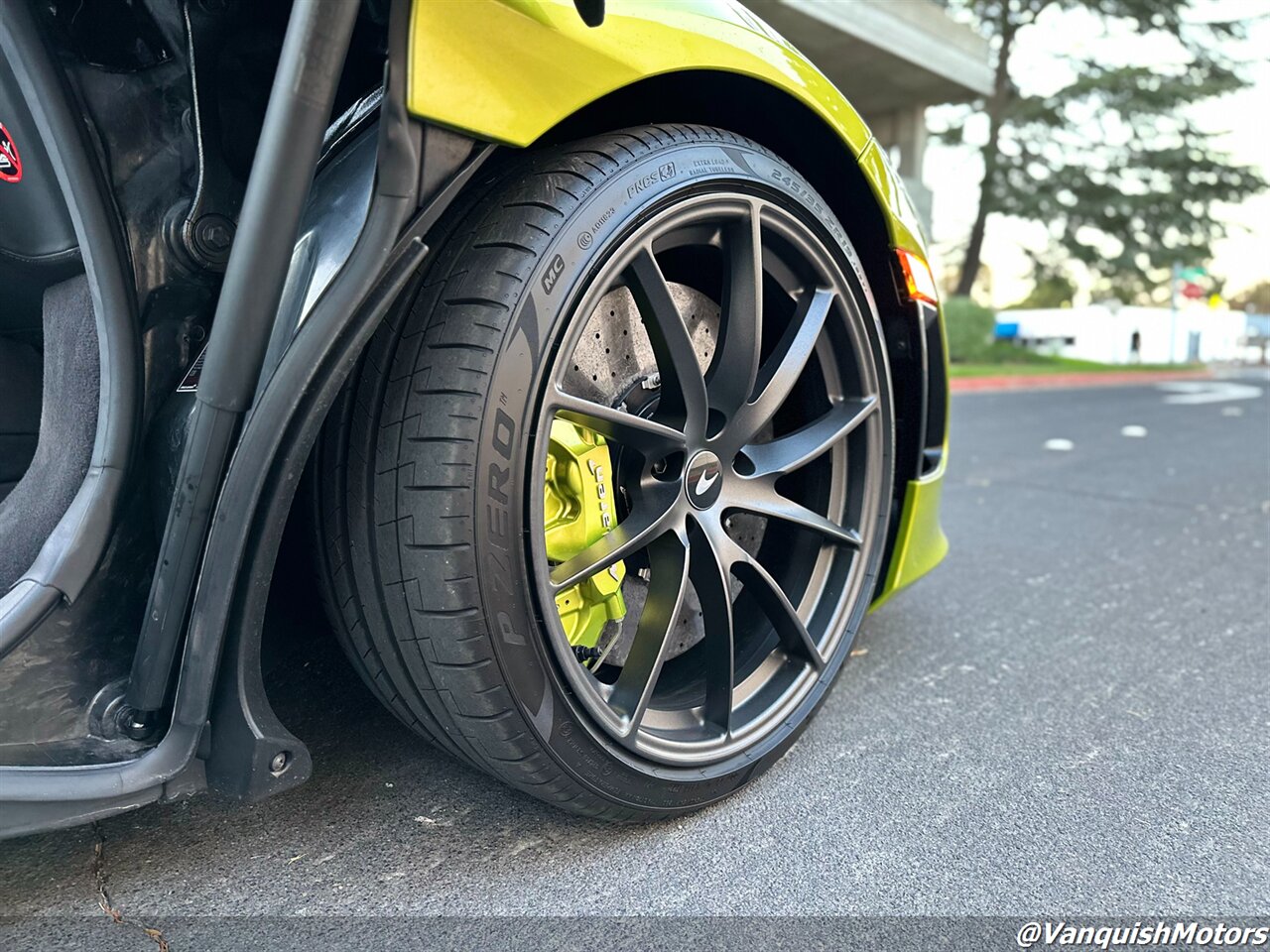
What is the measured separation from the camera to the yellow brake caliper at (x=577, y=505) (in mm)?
1438

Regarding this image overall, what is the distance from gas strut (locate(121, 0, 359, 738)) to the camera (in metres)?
0.95

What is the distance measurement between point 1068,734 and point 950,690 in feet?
0.96

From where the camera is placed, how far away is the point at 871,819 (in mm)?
1533

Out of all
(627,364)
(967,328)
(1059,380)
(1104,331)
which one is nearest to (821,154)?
(627,364)

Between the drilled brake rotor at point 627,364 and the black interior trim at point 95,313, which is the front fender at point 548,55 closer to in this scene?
the drilled brake rotor at point 627,364

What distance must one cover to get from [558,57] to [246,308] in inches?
20.2

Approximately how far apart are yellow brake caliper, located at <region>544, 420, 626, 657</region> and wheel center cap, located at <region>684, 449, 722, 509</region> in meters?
0.13

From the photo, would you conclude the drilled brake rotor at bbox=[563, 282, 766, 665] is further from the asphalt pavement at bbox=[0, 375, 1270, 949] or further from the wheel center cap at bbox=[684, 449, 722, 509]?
the asphalt pavement at bbox=[0, 375, 1270, 949]

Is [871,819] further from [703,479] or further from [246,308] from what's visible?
[246,308]

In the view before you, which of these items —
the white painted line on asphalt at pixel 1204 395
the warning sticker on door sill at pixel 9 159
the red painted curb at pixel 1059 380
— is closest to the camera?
the warning sticker on door sill at pixel 9 159

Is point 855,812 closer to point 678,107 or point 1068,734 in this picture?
point 1068,734

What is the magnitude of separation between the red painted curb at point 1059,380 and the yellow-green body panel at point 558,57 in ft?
33.8

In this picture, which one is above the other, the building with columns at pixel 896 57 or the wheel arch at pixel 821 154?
the building with columns at pixel 896 57

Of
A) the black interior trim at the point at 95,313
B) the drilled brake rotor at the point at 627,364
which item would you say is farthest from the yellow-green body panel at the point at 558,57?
the black interior trim at the point at 95,313
